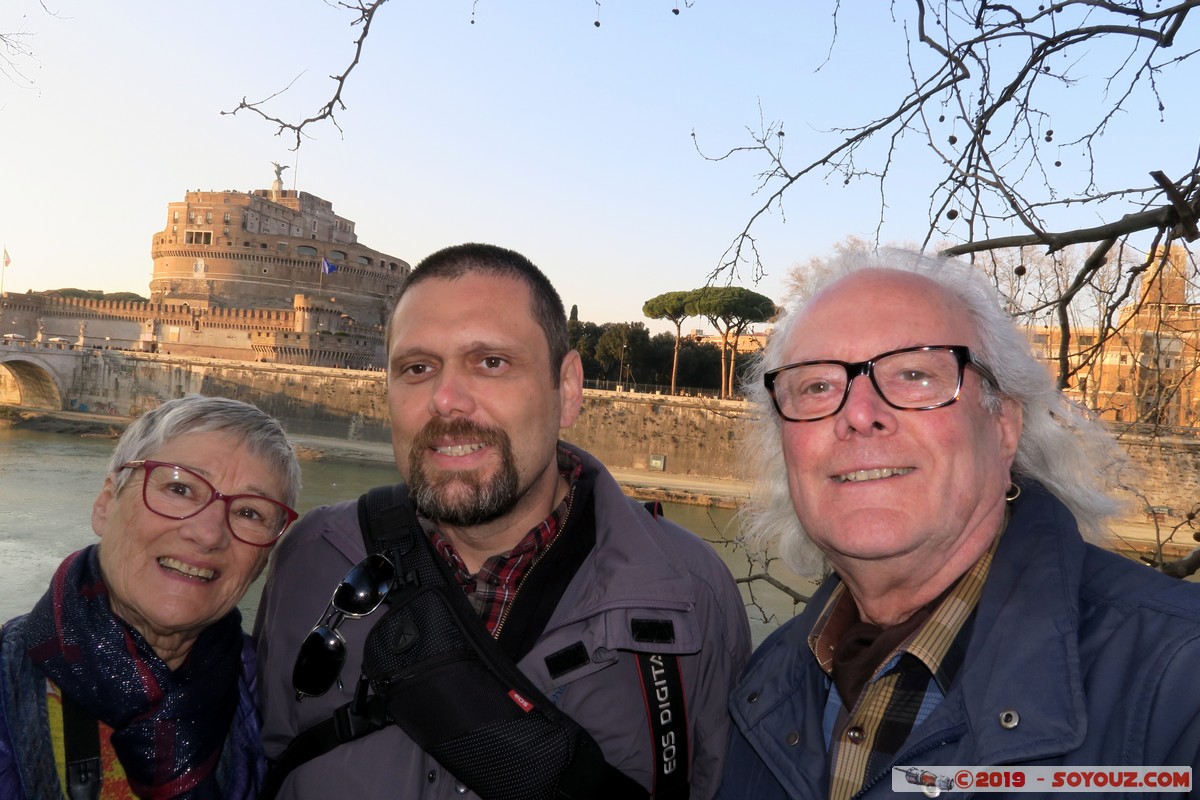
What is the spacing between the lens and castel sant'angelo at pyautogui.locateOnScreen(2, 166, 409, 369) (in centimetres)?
2925

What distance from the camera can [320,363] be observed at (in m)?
28.4

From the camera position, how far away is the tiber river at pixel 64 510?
775cm

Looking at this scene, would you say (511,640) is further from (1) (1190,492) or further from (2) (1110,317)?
(1) (1190,492)

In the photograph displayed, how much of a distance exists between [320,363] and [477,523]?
28.5 meters

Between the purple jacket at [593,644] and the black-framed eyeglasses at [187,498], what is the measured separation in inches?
4.0

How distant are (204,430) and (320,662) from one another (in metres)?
0.42

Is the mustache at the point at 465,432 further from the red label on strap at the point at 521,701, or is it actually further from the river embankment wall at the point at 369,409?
the river embankment wall at the point at 369,409

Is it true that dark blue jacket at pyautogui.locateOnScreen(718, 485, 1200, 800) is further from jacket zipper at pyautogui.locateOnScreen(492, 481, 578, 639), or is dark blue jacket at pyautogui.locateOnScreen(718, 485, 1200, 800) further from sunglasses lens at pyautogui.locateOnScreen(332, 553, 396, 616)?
sunglasses lens at pyautogui.locateOnScreen(332, 553, 396, 616)

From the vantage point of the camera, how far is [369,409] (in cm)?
2298

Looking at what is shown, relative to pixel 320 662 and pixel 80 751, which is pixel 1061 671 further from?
pixel 80 751

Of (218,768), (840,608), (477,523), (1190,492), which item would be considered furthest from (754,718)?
(1190,492)

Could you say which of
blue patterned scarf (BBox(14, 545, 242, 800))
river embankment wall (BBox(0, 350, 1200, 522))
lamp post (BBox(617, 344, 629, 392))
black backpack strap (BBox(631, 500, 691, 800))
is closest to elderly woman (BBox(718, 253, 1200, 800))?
black backpack strap (BBox(631, 500, 691, 800))

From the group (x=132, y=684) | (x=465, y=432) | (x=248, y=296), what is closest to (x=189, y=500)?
(x=132, y=684)

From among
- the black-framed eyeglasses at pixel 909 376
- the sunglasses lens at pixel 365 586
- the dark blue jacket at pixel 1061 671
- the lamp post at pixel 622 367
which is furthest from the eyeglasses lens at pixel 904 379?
the lamp post at pixel 622 367
